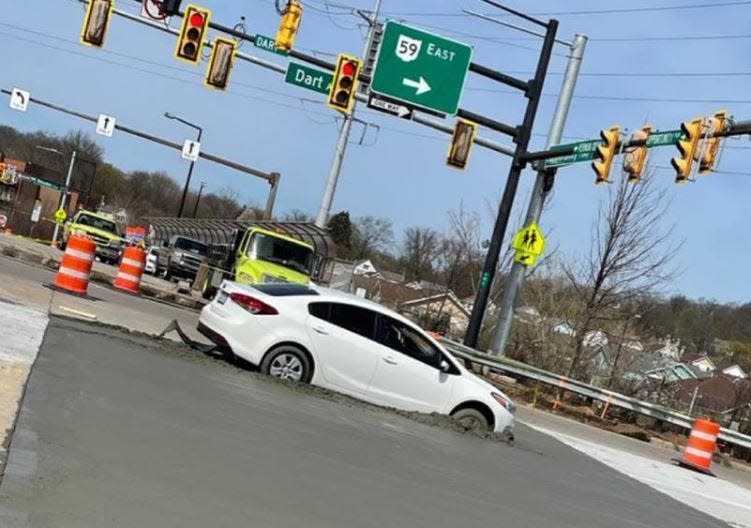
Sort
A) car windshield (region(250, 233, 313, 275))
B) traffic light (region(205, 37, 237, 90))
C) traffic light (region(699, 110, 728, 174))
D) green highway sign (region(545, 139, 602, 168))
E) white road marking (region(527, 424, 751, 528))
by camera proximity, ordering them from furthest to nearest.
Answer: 1. car windshield (region(250, 233, 313, 275))
2. traffic light (region(205, 37, 237, 90))
3. green highway sign (region(545, 139, 602, 168))
4. traffic light (region(699, 110, 728, 174))
5. white road marking (region(527, 424, 751, 528))

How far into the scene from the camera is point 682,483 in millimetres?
13953

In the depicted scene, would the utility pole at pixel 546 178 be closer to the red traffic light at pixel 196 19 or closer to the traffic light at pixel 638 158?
the traffic light at pixel 638 158

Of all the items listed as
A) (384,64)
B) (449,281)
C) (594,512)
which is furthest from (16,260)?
(449,281)

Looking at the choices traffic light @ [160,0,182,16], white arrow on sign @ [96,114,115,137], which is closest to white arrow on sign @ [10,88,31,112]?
white arrow on sign @ [96,114,115,137]

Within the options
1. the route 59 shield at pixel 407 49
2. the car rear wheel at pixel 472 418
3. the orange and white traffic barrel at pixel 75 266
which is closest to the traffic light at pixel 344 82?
the route 59 shield at pixel 407 49

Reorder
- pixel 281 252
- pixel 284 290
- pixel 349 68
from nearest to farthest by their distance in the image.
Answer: pixel 284 290, pixel 349 68, pixel 281 252

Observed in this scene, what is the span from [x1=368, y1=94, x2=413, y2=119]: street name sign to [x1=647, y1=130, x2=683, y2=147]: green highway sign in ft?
20.0

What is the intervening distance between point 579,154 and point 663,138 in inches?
115

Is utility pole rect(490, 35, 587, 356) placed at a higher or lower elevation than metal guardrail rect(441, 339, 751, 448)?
higher

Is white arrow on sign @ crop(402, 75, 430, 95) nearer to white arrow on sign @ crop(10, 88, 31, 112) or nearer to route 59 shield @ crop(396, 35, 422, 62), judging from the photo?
route 59 shield @ crop(396, 35, 422, 62)

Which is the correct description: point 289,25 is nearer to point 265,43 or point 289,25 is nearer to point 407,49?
point 265,43

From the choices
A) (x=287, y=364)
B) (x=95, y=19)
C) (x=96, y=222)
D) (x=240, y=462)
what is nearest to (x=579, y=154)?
(x=287, y=364)

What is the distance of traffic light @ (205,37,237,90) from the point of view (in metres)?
20.3

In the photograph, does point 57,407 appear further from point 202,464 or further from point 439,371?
point 439,371
